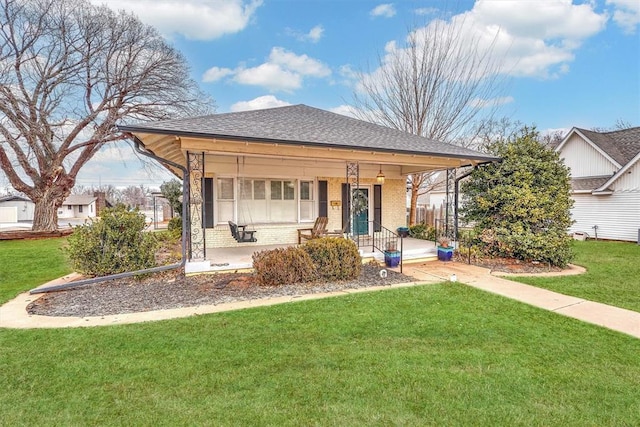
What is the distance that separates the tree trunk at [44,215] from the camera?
61.1 feet

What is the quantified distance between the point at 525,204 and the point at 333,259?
5.64 m

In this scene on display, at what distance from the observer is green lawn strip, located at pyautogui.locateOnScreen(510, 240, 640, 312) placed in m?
5.94

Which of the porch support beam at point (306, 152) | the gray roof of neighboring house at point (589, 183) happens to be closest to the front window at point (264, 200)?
the porch support beam at point (306, 152)

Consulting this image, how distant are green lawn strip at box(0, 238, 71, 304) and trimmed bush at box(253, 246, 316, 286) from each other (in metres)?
4.58

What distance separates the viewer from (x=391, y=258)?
856cm

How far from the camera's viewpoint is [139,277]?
7.28 metres

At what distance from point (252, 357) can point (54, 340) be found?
2596mm

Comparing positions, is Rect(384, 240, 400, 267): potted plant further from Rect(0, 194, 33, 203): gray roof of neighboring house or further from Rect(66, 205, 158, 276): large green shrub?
Rect(0, 194, 33, 203): gray roof of neighboring house

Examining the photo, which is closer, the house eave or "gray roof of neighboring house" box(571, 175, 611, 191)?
the house eave

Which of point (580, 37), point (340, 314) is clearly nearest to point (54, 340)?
point (340, 314)

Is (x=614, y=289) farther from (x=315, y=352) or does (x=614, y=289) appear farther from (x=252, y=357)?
(x=252, y=357)

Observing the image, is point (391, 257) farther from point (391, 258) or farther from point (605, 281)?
point (605, 281)

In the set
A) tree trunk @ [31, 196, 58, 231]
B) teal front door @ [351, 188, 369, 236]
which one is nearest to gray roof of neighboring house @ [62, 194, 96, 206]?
tree trunk @ [31, 196, 58, 231]

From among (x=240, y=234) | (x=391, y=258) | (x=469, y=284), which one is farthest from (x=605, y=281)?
(x=240, y=234)
